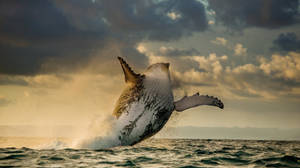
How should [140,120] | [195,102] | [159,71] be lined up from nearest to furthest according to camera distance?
[140,120], [159,71], [195,102]

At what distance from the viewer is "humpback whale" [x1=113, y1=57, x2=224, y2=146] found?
11953mm

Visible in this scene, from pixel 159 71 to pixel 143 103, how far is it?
1560mm

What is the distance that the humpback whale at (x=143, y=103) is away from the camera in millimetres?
11953

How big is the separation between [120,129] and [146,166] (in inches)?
132

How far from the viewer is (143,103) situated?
11.9m

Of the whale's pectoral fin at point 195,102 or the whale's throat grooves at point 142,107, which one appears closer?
the whale's throat grooves at point 142,107

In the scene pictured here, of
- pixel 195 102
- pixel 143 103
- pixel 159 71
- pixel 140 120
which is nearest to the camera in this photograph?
pixel 143 103

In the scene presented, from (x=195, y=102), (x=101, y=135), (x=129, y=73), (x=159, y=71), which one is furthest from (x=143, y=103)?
(x=195, y=102)

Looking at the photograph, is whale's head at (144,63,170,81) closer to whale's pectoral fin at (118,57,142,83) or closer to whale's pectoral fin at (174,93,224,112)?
whale's pectoral fin at (118,57,142,83)

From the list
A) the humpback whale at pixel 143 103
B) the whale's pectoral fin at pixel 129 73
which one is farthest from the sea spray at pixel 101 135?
the whale's pectoral fin at pixel 129 73

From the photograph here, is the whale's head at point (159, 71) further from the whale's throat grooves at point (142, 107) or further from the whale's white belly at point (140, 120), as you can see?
the whale's white belly at point (140, 120)

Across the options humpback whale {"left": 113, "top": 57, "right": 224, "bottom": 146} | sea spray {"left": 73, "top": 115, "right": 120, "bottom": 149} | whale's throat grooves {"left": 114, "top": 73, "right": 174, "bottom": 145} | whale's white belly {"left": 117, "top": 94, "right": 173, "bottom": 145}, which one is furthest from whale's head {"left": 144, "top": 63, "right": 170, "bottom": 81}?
sea spray {"left": 73, "top": 115, "right": 120, "bottom": 149}

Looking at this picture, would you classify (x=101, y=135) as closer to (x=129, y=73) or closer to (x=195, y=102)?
(x=129, y=73)

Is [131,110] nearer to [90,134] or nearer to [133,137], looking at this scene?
[133,137]
